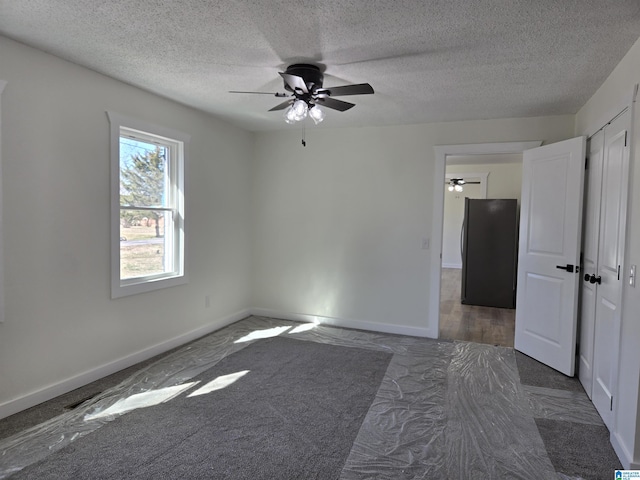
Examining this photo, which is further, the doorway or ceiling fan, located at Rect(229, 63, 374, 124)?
the doorway

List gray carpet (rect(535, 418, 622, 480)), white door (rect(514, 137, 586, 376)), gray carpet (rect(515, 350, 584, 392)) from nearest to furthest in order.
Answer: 1. gray carpet (rect(535, 418, 622, 480))
2. gray carpet (rect(515, 350, 584, 392))
3. white door (rect(514, 137, 586, 376))

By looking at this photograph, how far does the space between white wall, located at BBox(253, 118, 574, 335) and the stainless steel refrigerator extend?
2.23 meters

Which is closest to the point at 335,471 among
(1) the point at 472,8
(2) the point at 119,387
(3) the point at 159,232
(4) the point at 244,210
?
(2) the point at 119,387

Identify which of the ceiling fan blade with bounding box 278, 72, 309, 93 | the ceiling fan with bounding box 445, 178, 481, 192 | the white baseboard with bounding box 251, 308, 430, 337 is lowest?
the white baseboard with bounding box 251, 308, 430, 337

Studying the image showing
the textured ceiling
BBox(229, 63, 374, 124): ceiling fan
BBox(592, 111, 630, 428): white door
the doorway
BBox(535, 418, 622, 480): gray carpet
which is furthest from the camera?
the doorway

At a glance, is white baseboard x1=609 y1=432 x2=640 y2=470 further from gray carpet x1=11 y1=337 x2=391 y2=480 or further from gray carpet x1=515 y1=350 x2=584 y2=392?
gray carpet x1=11 y1=337 x2=391 y2=480

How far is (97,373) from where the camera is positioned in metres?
3.13

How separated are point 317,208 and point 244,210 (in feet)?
3.15

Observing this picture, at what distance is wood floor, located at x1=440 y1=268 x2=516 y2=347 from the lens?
448cm

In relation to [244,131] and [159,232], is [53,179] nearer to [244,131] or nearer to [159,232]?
[159,232]

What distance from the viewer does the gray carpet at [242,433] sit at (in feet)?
6.78

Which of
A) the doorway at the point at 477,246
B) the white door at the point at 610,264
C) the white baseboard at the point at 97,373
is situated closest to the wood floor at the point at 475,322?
the doorway at the point at 477,246

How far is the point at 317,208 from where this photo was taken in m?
4.92

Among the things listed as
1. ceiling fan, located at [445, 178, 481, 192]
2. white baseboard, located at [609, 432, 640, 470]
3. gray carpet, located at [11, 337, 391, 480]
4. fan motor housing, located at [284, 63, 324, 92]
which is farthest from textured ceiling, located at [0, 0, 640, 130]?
ceiling fan, located at [445, 178, 481, 192]
